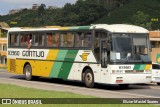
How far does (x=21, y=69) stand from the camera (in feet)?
95.7

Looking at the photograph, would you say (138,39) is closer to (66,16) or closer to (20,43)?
(20,43)

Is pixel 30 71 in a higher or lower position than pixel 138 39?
lower

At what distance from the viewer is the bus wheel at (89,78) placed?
22.9 meters

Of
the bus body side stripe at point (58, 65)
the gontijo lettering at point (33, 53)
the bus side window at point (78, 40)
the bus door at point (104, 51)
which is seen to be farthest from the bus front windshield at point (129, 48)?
the gontijo lettering at point (33, 53)

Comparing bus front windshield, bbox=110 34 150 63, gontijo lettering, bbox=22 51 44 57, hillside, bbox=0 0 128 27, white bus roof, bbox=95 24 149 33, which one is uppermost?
hillside, bbox=0 0 128 27

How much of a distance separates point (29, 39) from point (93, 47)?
6.61m

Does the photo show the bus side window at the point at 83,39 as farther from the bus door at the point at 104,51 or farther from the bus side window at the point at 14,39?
the bus side window at the point at 14,39

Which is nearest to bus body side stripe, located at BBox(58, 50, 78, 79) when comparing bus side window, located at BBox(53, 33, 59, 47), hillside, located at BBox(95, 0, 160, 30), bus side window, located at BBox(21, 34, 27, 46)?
bus side window, located at BBox(53, 33, 59, 47)

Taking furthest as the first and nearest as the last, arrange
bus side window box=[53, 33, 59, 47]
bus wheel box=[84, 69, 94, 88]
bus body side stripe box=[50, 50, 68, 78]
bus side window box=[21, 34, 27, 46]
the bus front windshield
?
bus side window box=[21, 34, 27, 46] < bus side window box=[53, 33, 59, 47] < bus body side stripe box=[50, 50, 68, 78] < bus wheel box=[84, 69, 94, 88] < the bus front windshield

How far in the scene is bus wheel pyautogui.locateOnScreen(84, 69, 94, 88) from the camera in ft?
75.3

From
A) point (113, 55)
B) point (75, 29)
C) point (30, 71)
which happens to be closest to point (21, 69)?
point (30, 71)

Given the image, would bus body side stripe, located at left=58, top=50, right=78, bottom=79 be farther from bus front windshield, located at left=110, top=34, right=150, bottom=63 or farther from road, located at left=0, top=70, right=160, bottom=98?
bus front windshield, located at left=110, top=34, right=150, bottom=63

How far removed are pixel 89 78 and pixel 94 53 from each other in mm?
1308

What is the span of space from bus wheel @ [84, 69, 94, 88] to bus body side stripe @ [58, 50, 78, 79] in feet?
4.45
